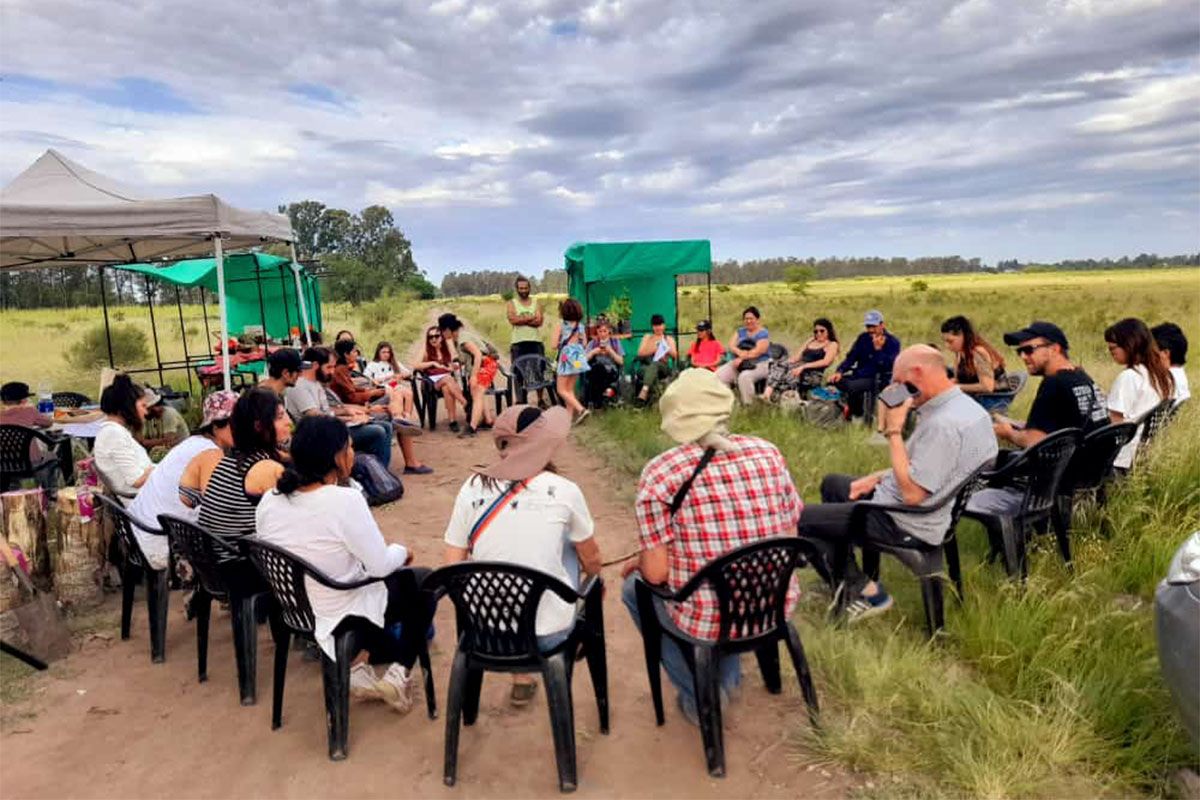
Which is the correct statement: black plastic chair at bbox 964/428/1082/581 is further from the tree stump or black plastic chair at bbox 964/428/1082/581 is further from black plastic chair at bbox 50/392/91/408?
black plastic chair at bbox 50/392/91/408

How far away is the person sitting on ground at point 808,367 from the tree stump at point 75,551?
6.18m

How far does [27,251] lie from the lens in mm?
8562

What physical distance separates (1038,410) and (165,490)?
14.1 feet

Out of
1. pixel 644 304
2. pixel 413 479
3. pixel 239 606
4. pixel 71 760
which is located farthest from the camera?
pixel 644 304

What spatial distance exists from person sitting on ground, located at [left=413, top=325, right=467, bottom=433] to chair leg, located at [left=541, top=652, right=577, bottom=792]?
21.3 feet

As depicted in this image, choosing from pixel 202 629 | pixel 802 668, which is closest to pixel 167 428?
pixel 202 629

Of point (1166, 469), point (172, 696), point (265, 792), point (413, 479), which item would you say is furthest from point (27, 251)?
point (1166, 469)

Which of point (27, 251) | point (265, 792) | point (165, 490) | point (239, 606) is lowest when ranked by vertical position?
point (265, 792)

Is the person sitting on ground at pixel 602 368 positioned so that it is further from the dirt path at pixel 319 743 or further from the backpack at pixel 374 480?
the dirt path at pixel 319 743

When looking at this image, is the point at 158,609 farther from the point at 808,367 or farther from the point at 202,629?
the point at 808,367

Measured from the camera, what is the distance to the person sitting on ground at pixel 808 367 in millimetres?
8664

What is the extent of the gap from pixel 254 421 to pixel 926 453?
2.82 metres

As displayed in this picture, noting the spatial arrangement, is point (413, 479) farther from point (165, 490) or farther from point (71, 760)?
point (71, 760)

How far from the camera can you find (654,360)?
9.78 m
